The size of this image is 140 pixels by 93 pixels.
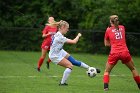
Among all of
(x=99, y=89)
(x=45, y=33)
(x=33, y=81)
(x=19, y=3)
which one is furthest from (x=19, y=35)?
(x=99, y=89)

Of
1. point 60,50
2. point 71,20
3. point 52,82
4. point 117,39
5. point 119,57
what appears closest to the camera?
→ point 119,57

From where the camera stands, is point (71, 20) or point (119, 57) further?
point (71, 20)

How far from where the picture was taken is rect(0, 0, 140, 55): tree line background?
30.0 meters

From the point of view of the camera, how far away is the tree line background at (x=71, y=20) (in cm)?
2997

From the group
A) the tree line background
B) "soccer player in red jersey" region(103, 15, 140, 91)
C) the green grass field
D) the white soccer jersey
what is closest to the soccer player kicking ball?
the white soccer jersey

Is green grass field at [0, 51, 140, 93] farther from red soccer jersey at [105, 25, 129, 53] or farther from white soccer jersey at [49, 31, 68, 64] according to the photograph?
red soccer jersey at [105, 25, 129, 53]

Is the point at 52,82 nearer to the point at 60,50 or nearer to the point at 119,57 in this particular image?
Answer: the point at 60,50

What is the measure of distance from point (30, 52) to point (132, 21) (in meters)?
6.44

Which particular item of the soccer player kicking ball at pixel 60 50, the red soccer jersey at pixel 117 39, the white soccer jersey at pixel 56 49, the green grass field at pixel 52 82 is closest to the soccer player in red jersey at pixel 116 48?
the red soccer jersey at pixel 117 39

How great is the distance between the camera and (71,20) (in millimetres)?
33281

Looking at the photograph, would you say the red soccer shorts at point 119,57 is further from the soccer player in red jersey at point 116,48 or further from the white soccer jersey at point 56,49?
the white soccer jersey at point 56,49

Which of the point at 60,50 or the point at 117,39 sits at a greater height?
the point at 117,39

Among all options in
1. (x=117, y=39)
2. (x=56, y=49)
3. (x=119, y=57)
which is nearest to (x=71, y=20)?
(x=56, y=49)

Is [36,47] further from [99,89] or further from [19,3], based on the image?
[99,89]
